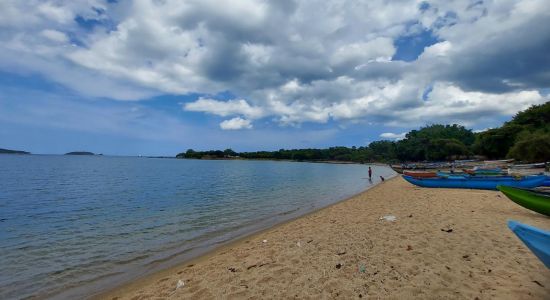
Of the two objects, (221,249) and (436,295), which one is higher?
(436,295)

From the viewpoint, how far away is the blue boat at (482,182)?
69.2 feet

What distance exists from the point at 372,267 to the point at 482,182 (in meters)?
22.1

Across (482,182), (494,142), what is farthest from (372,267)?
(494,142)

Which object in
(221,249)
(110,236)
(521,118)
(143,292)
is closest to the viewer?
(143,292)

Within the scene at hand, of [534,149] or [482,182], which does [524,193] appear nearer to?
[482,182]

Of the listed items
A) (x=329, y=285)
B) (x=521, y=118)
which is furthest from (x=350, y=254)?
(x=521, y=118)

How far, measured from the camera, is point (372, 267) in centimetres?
666

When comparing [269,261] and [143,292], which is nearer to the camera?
[143,292]

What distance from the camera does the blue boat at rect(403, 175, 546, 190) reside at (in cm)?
2108

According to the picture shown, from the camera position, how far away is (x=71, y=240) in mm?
A: 11984

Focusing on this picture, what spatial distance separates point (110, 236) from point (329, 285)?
10584 millimetres

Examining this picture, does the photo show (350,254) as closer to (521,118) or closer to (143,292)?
(143,292)

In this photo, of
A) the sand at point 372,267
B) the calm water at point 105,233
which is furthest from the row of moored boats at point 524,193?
the calm water at point 105,233

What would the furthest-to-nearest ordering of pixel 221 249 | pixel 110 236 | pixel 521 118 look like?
pixel 521 118 < pixel 110 236 < pixel 221 249
